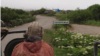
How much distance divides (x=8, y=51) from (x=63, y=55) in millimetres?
3481

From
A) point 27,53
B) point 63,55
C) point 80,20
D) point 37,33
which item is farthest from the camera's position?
point 80,20

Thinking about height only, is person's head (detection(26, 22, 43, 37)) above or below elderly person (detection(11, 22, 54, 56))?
above

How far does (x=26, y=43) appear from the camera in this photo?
1407 mm

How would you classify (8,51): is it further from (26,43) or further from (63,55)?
(63,55)

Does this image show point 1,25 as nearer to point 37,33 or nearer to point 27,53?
point 37,33

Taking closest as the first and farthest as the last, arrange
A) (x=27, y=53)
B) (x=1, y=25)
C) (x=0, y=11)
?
1. (x=27, y=53)
2. (x=1, y=25)
3. (x=0, y=11)

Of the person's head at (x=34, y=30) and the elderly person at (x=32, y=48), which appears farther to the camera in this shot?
the person's head at (x=34, y=30)

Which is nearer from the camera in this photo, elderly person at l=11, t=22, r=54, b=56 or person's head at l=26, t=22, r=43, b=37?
elderly person at l=11, t=22, r=54, b=56

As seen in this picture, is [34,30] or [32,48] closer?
[32,48]

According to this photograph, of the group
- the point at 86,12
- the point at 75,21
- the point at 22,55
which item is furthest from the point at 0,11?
the point at 22,55

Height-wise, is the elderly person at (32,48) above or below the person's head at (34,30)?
below

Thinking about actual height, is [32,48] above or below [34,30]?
below

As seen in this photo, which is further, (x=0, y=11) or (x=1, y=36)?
(x=0, y=11)

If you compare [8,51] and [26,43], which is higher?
[26,43]
